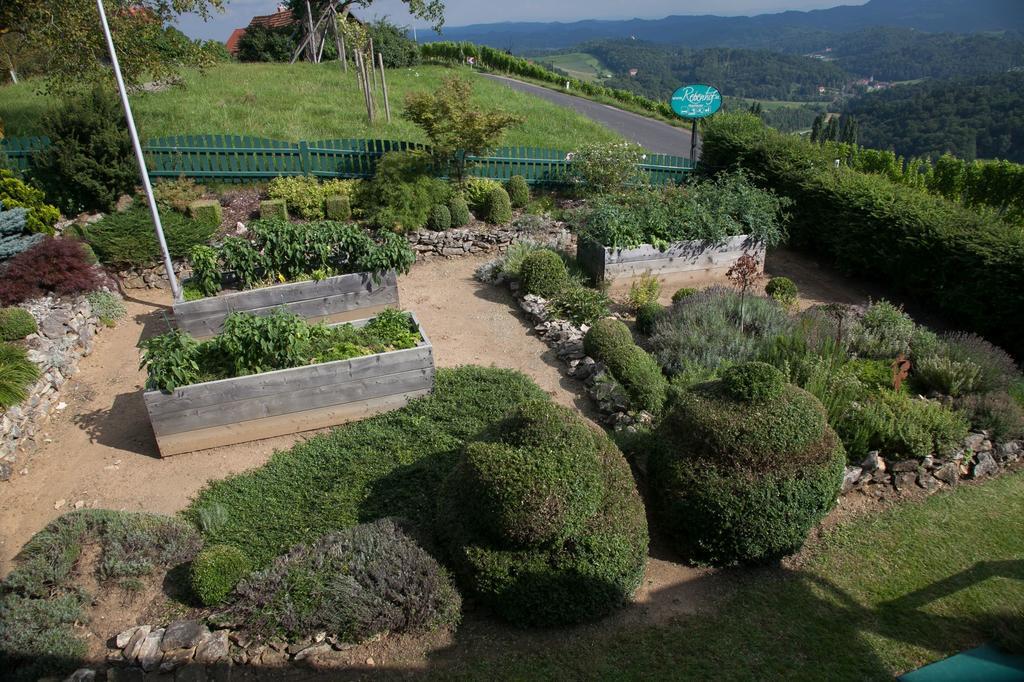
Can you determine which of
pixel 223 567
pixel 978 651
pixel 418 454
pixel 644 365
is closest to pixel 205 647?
pixel 223 567

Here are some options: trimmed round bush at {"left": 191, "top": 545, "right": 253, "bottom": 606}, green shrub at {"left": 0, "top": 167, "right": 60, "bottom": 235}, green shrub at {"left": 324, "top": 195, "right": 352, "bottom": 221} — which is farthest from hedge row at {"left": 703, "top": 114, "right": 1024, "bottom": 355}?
green shrub at {"left": 0, "top": 167, "right": 60, "bottom": 235}

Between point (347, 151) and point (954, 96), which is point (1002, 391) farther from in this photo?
point (954, 96)

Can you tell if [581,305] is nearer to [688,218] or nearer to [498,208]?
[688,218]

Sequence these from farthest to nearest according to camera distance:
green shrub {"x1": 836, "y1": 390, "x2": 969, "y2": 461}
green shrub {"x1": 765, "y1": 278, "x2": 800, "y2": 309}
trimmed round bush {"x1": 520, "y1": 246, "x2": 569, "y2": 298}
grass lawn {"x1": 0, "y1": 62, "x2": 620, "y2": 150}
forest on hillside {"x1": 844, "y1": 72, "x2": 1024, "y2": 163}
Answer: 1. forest on hillside {"x1": 844, "y1": 72, "x2": 1024, "y2": 163}
2. grass lawn {"x1": 0, "y1": 62, "x2": 620, "y2": 150}
3. green shrub {"x1": 765, "y1": 278, "x2": 800, "y2": 309}
4. trimmed round bush {"x1": 520, "y1": 246, "x2": 569, "y2": 298}
5. green shrub {"x1": 836, "y1": 390, "x2": 969, "y2": 461}

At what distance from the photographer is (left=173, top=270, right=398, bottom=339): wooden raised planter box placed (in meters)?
8.38

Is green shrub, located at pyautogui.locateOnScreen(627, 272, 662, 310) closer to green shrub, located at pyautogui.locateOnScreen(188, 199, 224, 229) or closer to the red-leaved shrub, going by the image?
green shrub, located at pyautogui.locateOnScreen(188, 199, 224, 229)

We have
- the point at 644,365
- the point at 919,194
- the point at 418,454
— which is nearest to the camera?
the point at 418,454

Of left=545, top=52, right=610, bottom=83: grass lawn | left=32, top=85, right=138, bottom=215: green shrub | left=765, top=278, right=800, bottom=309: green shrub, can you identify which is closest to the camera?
left=765, top=278, right=800, bottom=309: green shrub

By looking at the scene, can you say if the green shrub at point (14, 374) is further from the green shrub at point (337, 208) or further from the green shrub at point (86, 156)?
the green shrub at point (337, 208)

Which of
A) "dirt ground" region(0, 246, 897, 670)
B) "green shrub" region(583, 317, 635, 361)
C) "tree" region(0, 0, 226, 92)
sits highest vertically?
"tree" region(0, 0, 226, 92)

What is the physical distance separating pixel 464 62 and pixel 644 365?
35745mm

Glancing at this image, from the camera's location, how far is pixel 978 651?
3029 millimetres

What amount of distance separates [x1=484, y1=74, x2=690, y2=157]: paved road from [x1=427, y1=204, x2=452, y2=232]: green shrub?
9430 mm

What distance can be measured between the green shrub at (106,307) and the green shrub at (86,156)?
11.0 feet
